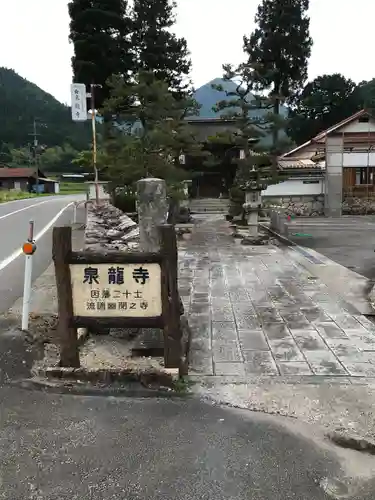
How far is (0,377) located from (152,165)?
1061 centimetres

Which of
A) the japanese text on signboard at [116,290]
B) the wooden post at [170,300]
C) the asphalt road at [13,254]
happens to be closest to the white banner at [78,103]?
the asphalt road at [13,254]

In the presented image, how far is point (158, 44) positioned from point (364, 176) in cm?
1503

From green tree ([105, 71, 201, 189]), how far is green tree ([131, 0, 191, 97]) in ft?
44.2

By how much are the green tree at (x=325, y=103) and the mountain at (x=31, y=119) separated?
33913mm

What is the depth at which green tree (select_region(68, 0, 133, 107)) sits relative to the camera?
83.0 feet

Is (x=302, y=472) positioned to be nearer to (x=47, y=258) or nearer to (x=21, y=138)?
(x=47, y=258)

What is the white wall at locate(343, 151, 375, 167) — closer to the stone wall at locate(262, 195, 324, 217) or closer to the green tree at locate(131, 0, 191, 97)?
the stone wall at locate(262, 195, 324, 217)

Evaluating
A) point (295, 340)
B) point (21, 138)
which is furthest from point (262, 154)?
point (21, 138)

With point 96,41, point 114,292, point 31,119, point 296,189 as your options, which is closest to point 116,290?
point 114,292

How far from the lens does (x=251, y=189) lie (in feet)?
46.4

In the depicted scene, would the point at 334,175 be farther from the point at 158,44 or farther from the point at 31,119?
the point at 31,119

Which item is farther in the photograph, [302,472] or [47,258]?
[47,258]

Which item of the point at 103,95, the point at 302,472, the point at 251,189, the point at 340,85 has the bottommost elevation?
the point at 302,472

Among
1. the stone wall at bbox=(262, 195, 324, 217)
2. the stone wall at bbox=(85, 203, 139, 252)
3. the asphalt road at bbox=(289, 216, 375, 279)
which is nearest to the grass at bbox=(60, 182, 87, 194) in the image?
the stone wall at bbox=(262, 195, 324, 217)
